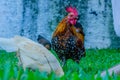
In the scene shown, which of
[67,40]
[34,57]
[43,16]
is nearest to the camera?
[34,57]

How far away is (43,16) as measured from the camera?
44.7 ft

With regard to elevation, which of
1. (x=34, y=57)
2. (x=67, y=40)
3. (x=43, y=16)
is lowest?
(x=43, y=16)

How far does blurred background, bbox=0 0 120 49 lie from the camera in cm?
1350

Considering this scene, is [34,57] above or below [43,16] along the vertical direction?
above

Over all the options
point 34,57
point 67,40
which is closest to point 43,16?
point 67,40

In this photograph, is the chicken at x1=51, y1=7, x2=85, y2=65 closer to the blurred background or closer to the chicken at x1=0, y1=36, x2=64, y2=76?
the chicken at x1=0, y1=36, x2=64, y2=76

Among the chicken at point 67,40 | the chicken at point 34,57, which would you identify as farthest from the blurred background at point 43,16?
the chicken at point 34,57

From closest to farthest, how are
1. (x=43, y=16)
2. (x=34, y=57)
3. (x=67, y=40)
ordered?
(x=34, y=57)
(x=67, y=40)
(x=43, y=16)

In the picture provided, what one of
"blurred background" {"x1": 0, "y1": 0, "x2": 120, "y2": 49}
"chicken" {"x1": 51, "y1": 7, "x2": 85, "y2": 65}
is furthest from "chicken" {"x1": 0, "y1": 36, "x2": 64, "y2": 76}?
"blurred background" {"x1": 0, "y1": 0, "x2": 120, "y2": 49}

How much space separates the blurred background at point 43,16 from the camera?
13.5 metres

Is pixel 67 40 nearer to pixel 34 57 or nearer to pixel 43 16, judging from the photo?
pixel 34 57

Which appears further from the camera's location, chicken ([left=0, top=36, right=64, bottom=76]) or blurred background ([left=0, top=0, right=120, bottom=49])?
blurred background ([left=0, top=0, right=120, bottom=49])

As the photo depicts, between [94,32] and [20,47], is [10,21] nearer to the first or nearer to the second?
[94,32]

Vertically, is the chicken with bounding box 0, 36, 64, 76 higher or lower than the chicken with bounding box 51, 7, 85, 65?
higher
